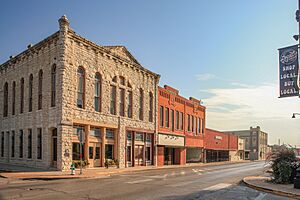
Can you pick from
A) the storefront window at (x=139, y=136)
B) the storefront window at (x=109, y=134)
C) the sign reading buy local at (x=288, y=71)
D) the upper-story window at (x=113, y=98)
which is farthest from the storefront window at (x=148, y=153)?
the sign reading buy local at (x=288, y=71)

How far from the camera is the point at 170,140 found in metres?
41.7

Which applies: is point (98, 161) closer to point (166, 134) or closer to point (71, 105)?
point (71, 105)

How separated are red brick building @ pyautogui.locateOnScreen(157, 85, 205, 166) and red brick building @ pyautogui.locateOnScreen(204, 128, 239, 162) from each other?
8.38 feet

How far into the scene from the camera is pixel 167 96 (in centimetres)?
4209

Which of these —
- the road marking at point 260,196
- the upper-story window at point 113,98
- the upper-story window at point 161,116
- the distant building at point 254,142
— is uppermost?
the upper-story window at point 113,98

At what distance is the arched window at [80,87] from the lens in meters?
27.0

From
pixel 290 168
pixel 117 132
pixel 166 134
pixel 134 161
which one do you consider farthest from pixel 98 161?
pixel 290 168

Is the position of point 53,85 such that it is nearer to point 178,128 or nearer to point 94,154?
point 94,154

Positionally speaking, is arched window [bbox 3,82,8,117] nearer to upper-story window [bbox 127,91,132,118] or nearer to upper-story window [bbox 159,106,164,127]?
upper-story window [bbox 127,91,132,118]

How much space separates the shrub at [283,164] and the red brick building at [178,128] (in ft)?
69.0

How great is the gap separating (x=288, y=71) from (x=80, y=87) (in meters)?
16.3

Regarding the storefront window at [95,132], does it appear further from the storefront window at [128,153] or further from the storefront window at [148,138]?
the storefront window at [148,138]

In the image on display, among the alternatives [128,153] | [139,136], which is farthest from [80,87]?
[139,136]

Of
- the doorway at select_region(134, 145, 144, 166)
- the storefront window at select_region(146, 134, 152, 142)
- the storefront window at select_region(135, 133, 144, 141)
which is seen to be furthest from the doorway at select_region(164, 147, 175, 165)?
the storefront window at select_region(135, 133, 144, 141)
